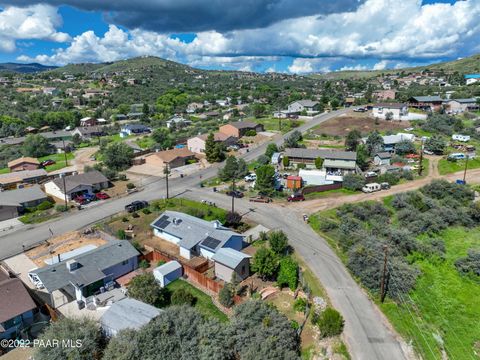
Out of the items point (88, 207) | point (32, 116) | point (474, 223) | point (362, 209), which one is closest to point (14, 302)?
point (88, 207)

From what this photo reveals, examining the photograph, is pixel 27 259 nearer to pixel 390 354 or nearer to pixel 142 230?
pixel 142 230

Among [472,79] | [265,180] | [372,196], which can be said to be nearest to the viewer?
[265,180]

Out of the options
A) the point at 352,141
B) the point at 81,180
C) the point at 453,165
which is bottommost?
the point at 81,180

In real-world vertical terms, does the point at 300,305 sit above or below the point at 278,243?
below

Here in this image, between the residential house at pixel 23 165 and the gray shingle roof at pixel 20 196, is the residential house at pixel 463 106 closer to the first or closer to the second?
the gray shingle roof at pixel 20 196

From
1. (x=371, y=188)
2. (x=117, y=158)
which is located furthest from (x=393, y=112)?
(x=117, y=158)

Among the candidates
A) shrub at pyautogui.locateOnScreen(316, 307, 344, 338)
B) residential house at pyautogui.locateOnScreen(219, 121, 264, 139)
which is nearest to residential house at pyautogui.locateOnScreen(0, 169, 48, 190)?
residential house at pyautogui.locateOnScreen(219, 121, 264, 139)

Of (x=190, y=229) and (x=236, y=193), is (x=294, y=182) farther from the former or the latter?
(x=190, y=229)
